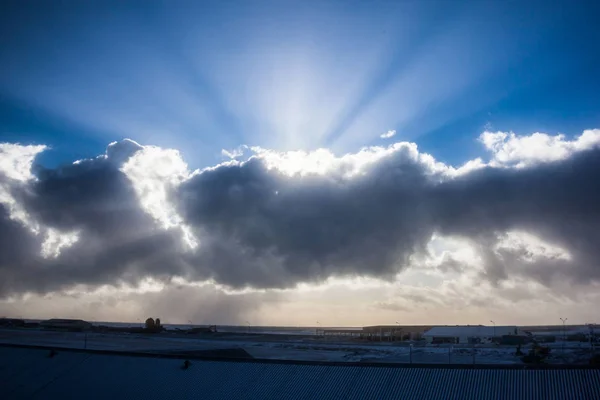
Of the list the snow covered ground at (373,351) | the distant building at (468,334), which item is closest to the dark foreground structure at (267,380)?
the snow covered ground at (373,351)

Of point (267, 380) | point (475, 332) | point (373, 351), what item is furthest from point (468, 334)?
point (267, 380)

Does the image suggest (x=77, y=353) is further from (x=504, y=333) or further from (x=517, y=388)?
(x=504, y=333)

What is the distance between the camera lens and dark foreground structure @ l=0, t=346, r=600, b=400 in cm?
2769

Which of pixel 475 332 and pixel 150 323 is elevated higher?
pixel 475 332

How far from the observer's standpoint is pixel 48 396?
37562 millimetres

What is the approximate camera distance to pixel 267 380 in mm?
33500

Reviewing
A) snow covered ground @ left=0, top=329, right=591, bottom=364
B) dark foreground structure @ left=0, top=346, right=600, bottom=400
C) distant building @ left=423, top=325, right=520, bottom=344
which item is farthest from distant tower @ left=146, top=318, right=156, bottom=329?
dark foreground structure @ left=0, top=346, right=600, bottom=400

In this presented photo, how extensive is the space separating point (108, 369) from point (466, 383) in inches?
1103

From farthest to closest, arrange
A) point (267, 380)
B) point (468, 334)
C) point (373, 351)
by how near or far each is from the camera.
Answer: point (468, 334)
point (373, 351)
point (267, 380)

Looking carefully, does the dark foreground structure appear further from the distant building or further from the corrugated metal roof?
the corrugated metal roof

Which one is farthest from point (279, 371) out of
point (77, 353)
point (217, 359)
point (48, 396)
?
point (77, 353)

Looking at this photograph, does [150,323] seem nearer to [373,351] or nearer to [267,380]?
[373,351]

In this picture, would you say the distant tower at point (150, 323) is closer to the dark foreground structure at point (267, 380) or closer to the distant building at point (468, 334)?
the distant building at point (468, 334)

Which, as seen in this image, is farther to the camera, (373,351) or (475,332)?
(475,332)
